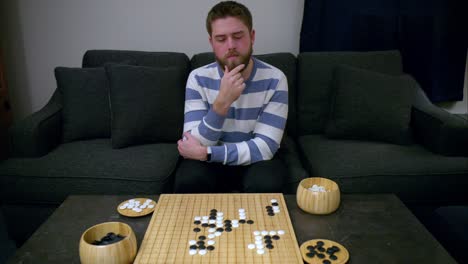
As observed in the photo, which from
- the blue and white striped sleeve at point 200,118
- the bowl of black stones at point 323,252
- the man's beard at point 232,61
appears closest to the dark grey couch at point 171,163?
the blue and white striped sleeve at point 200,118

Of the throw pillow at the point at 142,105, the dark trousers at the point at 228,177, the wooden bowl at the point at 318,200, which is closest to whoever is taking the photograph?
the wooden bowl at the point at 318,200

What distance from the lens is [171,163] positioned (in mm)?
1998

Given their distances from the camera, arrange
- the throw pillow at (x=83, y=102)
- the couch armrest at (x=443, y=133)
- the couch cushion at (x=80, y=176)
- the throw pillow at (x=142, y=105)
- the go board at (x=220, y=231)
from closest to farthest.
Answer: the go board at (x=220, y=231) < the couch cushion at (x=80, y=176) < the couch armrest at (x=443, y=133) < the throw pillow at (x=142, y=105) < the throw pillow at (x=83, y=102)

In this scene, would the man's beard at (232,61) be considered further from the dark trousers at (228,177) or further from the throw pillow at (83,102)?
the throw pillow at (83,102)

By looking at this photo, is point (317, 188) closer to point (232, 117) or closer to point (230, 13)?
point (232, 117)

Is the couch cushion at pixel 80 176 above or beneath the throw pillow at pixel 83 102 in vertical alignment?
beneath

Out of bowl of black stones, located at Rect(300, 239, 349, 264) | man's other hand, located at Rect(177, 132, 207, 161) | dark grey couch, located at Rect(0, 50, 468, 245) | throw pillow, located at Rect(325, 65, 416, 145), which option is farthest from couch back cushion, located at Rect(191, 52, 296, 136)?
bowl of black stones, located at Rect(300, 239, 349, 264)

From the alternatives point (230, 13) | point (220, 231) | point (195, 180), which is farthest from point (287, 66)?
point (220, 231)

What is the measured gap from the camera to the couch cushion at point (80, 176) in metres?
1.86

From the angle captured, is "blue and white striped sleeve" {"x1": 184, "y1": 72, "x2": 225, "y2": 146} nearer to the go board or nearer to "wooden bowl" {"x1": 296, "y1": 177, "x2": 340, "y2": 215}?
the go board

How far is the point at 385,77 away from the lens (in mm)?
2242

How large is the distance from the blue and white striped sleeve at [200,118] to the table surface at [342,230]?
0.36 meters

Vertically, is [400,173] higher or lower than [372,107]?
lower

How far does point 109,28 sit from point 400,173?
2.02 metres
